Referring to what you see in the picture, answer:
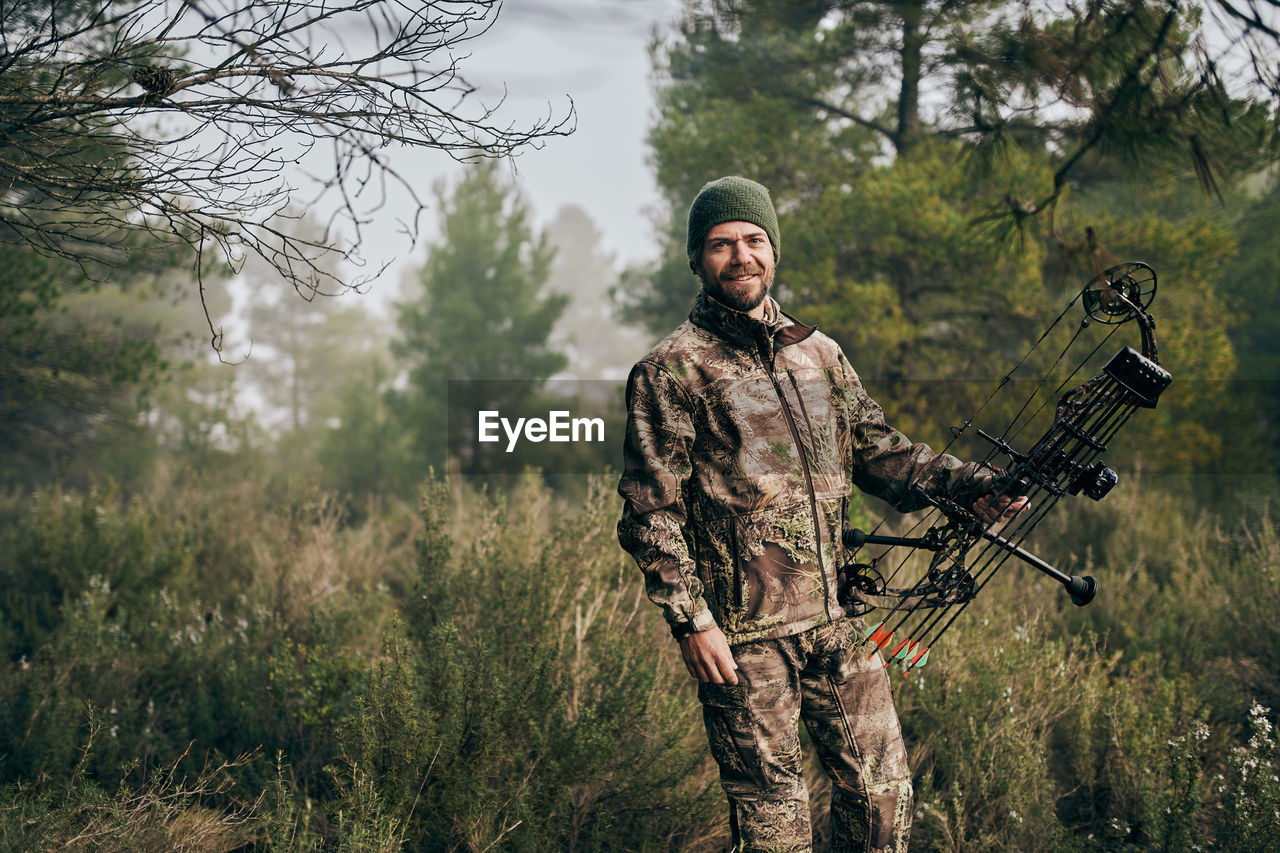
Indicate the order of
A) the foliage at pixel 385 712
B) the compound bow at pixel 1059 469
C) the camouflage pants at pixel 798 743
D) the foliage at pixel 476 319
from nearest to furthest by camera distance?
1. the compound bow at pixel 1059 469
2. the camouflage pants at pixel 798 743
3. the foliage at pixel 385 712
4. the foliage at pixel 476 319

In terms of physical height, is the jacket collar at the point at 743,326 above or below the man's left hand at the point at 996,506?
above

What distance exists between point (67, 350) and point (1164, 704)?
9.78 meters

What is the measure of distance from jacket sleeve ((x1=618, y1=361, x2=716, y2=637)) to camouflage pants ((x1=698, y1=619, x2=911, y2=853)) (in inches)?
10.8

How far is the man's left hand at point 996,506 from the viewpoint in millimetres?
2287

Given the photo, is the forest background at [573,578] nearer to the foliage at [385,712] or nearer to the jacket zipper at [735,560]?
the foliage at [385,712]

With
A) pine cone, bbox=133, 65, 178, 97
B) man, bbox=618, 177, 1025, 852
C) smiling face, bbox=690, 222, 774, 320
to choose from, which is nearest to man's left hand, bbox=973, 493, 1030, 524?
man, bbox=618, 177, 1025, 852

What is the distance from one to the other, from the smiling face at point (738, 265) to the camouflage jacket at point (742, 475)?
0.17 feet

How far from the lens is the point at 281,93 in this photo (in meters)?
2.45

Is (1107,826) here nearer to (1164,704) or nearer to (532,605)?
(1164,704)

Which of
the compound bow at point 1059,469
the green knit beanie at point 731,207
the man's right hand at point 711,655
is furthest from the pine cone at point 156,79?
the compound bow at point 1059,469

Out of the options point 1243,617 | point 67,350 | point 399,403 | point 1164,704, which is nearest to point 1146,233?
point 1243,617

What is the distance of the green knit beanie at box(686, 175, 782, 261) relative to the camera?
95.9 inches

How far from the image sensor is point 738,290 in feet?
7.86

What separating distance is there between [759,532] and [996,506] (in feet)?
2.22
